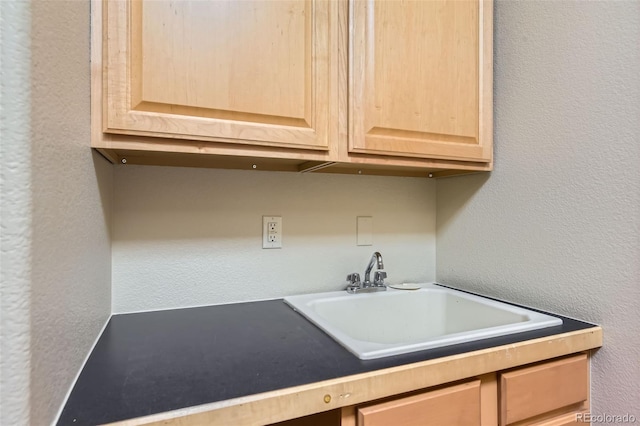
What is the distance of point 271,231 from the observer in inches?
45.3

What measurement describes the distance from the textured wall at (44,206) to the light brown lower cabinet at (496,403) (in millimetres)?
467

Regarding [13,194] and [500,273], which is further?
[500,273]

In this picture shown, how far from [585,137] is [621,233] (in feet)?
0.85

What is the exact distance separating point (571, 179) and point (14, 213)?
116 centimetres

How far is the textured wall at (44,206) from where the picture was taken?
1.19 feet

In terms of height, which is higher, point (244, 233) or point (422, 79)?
point (422, 79)

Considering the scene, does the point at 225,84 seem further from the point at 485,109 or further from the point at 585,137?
the point at 585,137

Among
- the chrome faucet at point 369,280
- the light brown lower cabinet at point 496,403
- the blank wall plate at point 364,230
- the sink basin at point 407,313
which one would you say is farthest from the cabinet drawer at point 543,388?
the blank wall plate at point 364,230

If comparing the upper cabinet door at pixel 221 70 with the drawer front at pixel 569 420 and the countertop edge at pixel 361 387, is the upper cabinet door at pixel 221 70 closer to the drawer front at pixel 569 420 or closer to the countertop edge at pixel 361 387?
the countertop edge at pixel 361 387

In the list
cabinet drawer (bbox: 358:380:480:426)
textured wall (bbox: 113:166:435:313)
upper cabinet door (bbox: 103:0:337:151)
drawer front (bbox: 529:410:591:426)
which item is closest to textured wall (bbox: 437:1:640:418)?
drawer front (bbox: 529:410:591:426)

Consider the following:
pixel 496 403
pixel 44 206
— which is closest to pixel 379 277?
pixel 496 403

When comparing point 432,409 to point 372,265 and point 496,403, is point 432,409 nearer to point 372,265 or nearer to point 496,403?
point 496,403

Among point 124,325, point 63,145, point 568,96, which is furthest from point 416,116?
point 124,325

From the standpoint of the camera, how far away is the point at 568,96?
0.93 m
